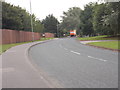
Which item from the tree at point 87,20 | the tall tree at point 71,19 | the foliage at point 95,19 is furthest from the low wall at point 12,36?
the tall tree at point 71,19

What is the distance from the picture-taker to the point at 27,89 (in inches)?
197

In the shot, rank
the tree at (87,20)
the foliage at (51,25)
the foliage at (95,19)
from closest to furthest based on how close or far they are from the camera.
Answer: the foliage at (95,19) → the tree at (87,20) → the foliage at (51,25)

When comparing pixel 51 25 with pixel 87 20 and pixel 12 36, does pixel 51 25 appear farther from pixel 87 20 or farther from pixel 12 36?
pixel 12 36

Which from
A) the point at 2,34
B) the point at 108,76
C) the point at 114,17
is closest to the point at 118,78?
the point at 108,76

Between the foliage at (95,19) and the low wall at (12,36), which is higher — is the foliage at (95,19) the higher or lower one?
the higher one

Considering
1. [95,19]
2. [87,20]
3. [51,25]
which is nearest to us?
[95,19]

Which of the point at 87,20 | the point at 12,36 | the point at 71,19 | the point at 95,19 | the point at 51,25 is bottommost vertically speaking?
the point at 12,36

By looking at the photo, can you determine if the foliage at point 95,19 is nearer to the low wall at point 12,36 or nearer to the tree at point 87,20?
the tree at point 87,20

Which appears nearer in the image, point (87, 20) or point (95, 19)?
point (95, 19)

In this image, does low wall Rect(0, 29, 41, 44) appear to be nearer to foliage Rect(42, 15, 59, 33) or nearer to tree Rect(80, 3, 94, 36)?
tree Rect(80, 3, 94, 36)

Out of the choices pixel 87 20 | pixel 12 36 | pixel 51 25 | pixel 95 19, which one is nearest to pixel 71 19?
pixel 51 25

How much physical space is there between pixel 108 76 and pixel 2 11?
3424cm

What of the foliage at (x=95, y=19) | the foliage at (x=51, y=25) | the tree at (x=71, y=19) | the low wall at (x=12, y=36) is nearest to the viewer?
the foliage at (x=95, y=19)

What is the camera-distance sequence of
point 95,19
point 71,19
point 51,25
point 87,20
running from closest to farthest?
1. point 95,19
2. point 87,20
3. point 51,25
4. point 71,19
